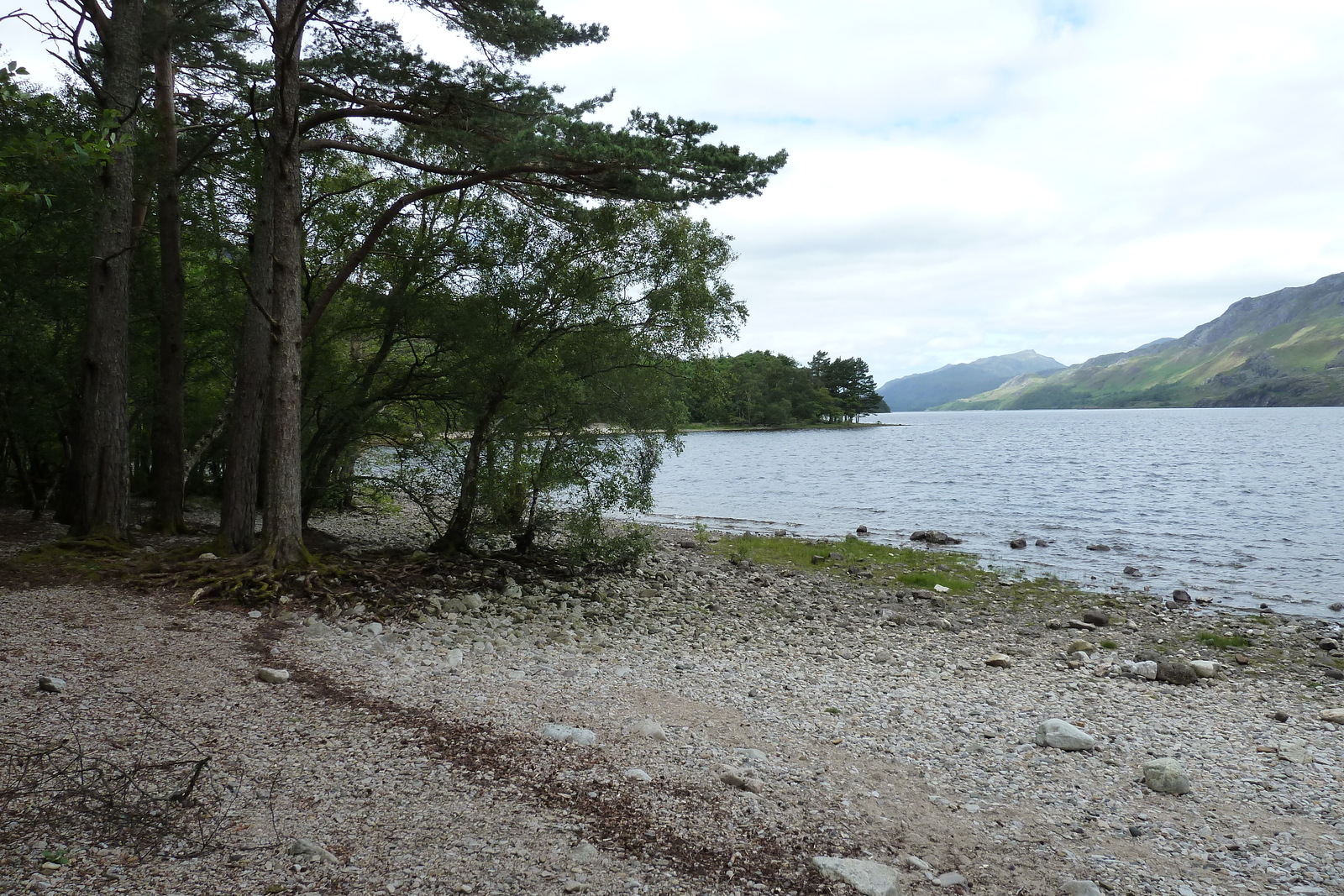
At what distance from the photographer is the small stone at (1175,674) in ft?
38.2

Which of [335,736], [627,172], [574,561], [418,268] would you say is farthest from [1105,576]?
[335,736]

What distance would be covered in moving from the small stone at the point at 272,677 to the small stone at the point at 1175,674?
1188cm

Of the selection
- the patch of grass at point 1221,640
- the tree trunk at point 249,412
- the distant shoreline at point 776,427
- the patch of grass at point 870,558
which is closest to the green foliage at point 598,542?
the patch of grass at point 870,558

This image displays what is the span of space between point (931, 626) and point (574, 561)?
7583mm

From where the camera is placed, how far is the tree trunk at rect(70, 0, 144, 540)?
1304 centimetres

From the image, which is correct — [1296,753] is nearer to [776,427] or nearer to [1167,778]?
[1167,778]

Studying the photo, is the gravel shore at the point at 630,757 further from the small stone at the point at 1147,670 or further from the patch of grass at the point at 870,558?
the patch of grass at the point at 870,558

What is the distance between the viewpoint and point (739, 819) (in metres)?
5.88

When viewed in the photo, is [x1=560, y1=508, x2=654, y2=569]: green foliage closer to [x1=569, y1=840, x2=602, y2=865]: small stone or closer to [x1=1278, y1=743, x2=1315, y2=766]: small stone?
[x1=569, y1=840, x2=602, y2=865]: small stone

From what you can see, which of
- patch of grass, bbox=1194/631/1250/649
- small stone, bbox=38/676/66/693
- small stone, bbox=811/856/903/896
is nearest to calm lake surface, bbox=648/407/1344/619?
patch of grass, bbox=1194/631/1250/649

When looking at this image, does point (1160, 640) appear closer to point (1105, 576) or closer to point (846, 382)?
point (1105, 576)

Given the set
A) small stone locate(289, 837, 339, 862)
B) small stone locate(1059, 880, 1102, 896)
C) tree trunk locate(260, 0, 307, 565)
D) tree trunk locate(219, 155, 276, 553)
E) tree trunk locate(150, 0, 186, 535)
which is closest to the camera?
small stone locate(289, 837, 339, 862)

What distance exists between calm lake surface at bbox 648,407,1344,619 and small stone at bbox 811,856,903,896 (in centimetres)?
1788

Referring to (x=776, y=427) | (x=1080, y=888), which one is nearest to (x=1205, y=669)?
(x=1080, y=888)
